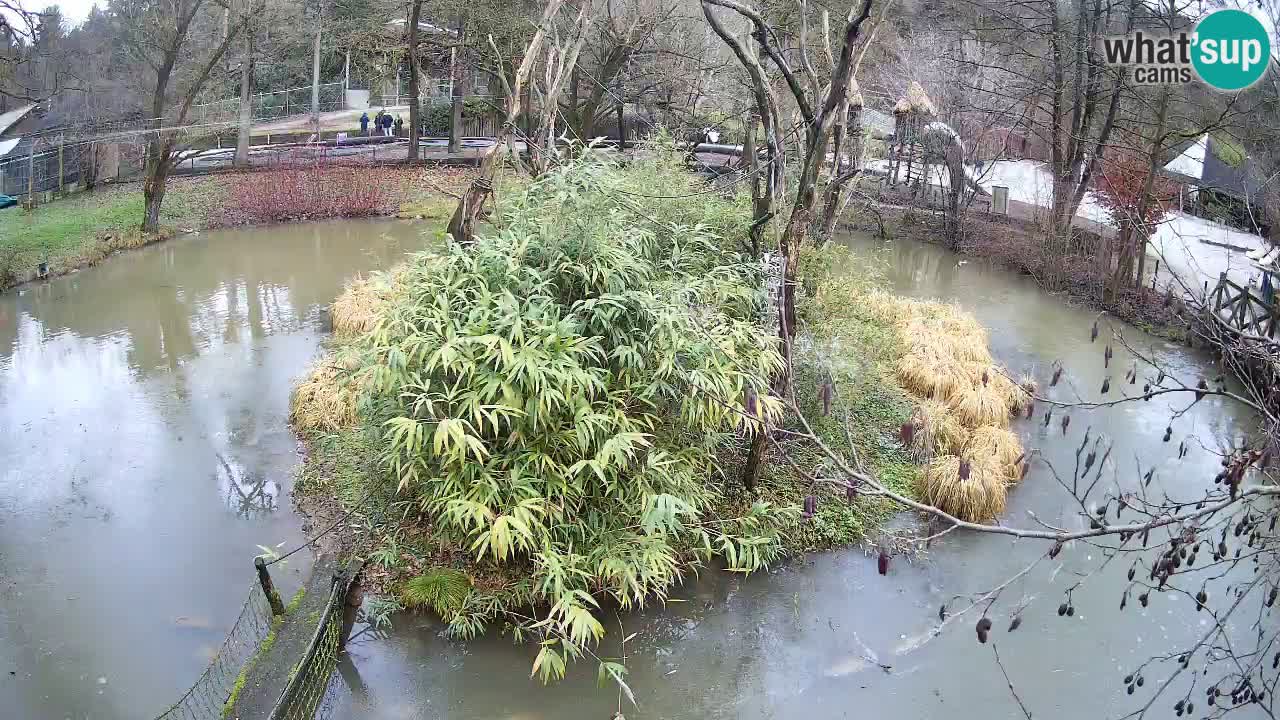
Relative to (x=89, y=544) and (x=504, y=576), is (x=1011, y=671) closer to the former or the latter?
(x=504, y=576)

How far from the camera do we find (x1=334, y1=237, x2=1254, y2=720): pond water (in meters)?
5.04

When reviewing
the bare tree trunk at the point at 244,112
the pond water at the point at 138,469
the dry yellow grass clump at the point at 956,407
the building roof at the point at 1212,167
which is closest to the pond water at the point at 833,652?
the dry yellow grass clump at the point at 956,407

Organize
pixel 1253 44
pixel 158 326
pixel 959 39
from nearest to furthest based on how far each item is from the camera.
Result: pixel 1253 44 → pixel 158 326 → pixel 959 39

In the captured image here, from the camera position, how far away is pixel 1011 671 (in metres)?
5.31

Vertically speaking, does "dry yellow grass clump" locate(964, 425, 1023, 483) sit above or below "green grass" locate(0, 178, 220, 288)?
below

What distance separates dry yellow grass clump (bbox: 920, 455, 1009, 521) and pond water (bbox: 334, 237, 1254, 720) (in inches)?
7.4

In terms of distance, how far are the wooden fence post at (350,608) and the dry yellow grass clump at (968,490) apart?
12.2 ft

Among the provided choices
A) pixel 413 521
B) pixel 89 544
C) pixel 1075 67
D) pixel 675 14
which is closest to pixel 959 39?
pixel 1075 67

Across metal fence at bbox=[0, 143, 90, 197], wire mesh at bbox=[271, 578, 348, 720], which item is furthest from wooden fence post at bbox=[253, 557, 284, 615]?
metal fence at bbox=[0, 143, 90, 197]

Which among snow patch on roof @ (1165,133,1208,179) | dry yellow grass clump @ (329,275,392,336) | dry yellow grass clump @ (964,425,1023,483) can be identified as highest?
snow patch on roof @ (1165,133,1208,179)

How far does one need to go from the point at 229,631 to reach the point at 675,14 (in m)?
13.3

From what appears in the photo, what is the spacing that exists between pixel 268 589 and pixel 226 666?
16.8 inches

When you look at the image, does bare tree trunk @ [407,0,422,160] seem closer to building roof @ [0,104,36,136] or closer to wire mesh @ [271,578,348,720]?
building roof @ [0,104,36,136]

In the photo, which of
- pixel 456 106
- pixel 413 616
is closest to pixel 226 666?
pixel 413 616
